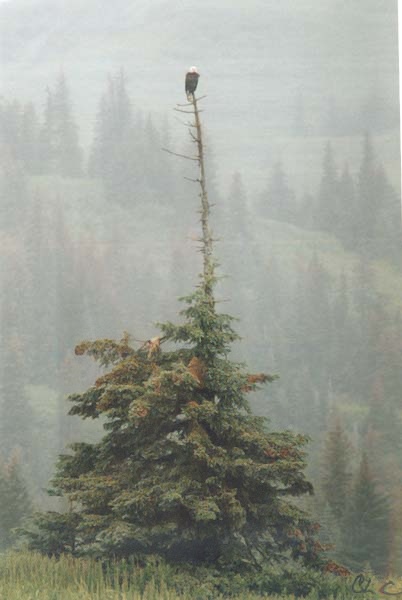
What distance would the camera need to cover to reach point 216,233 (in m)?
7.54

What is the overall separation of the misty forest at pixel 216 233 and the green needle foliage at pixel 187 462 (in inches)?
2.0

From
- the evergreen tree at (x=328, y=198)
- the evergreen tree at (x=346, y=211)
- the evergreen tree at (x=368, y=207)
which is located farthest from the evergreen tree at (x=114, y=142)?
the evergreen tree at (x=368, y=207)

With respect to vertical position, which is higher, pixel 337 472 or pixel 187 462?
pixel 187 462

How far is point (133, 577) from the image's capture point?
18.0 feet

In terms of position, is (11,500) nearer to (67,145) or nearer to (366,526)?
(366,526)

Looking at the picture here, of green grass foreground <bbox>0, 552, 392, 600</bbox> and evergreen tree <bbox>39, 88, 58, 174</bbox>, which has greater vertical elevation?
evergreen tree <bbox>39, 88, 58, 174</bbox>

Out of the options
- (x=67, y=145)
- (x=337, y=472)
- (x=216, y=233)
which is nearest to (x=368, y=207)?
(x=216, y=233)

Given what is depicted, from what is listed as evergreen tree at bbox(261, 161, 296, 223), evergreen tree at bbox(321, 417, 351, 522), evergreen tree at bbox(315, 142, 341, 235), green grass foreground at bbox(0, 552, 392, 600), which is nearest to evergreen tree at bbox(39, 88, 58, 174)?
evergreen tree at bbox(261, 161, 296, 223)

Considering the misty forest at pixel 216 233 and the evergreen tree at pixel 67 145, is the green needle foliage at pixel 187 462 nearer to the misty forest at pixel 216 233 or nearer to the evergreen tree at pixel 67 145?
the misty forest at pixel 216 233

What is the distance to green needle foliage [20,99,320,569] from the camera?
544 centimetres

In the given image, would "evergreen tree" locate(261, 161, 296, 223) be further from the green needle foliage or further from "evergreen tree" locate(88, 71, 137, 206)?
the green needle foliage

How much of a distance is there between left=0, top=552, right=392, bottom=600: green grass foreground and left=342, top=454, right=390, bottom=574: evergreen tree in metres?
0.95

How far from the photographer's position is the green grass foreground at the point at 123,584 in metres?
5.26

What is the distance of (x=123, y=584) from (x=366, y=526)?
2.18 metres
